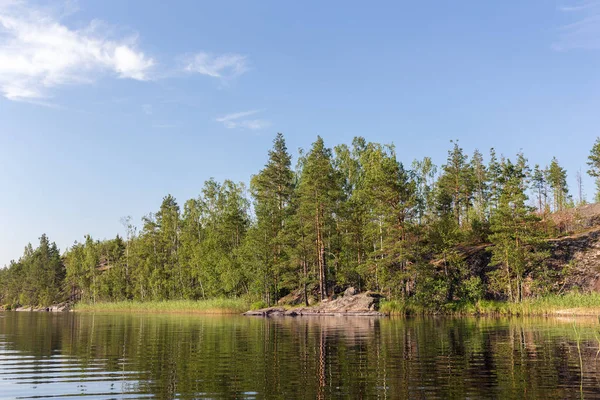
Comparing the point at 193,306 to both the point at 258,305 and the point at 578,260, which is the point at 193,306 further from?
the point at 578,260

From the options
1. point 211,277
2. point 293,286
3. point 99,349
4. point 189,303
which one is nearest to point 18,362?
point 99,349

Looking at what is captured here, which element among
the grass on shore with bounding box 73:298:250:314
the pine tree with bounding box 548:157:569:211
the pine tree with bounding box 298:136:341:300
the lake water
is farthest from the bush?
the pine tree with bounding box 548:157:569:211

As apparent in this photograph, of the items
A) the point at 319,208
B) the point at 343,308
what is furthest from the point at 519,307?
the point at 319,208

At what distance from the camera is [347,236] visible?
67250 millimetres

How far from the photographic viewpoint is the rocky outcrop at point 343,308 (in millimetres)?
55938

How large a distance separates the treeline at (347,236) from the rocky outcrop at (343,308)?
9.25ft

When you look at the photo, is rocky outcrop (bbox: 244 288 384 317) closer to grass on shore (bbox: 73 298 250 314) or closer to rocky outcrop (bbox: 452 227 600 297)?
grass on shore (bbox: 73 298 250 314)

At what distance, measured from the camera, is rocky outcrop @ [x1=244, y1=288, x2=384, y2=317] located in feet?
184

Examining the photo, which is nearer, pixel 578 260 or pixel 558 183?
pixel 578 260

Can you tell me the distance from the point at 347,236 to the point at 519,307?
25118mm

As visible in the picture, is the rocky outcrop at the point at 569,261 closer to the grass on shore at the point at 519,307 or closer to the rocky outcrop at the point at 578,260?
the rocky outcrop at the point at 578,260

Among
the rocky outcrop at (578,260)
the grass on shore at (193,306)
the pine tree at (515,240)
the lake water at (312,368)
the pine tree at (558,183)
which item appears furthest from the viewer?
the pine tree at (558,183)

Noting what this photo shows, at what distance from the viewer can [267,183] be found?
8094cm

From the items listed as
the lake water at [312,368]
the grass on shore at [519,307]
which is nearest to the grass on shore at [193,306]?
the grass on shore at [519,307]
